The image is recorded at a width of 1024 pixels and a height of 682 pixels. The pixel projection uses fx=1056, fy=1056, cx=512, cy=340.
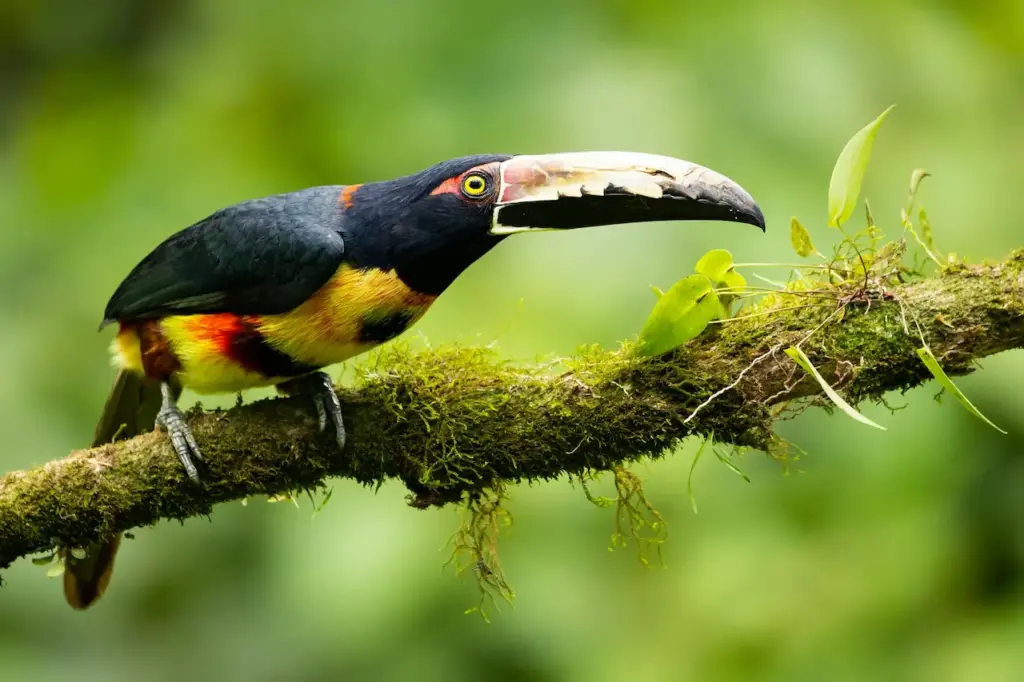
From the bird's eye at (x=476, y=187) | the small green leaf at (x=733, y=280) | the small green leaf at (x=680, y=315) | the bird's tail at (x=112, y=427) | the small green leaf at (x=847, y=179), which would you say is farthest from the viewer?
the bird's tail at (x=112, y=427)

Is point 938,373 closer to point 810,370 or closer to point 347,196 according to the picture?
point 810,370

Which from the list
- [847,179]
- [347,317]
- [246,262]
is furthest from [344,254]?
[847,179]

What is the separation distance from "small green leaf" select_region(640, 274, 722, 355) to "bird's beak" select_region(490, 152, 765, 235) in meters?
0.20

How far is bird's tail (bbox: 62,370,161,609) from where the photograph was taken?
3.10 meters

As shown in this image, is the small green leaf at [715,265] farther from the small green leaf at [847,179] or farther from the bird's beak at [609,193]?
the small green leaf at [847,179]

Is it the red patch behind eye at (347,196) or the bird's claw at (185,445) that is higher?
the red patch behind eye at (347,196)

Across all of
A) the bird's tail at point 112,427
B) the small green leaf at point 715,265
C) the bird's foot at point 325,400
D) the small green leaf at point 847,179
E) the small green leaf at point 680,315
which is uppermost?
the small green leaf at point 847,179

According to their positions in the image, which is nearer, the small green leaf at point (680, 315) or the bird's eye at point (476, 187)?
the small green leaf at point (680, 315)

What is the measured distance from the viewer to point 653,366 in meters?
2.36

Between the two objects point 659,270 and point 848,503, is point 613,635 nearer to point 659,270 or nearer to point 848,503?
point 848,503

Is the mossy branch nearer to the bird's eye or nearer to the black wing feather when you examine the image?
the black wing feather

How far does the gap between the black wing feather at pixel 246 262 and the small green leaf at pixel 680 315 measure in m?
0.85

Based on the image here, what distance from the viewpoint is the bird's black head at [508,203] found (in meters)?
2.41

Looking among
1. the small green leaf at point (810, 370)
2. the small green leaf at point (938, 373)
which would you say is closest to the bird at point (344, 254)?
the small green leaf at point (810, 370)
